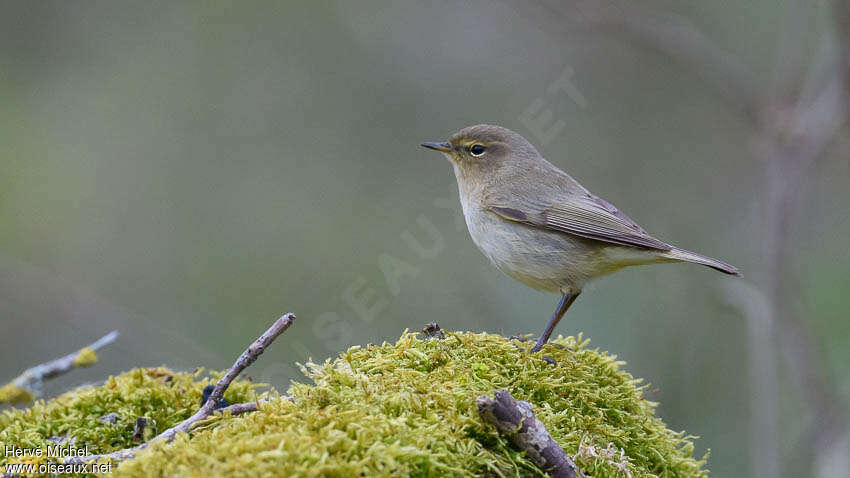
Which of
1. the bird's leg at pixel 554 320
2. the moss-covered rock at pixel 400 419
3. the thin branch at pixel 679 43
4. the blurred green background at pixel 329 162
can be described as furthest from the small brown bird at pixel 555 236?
the blurred green background at pixel 329 162

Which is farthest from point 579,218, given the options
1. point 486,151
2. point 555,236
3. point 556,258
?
point 486,151

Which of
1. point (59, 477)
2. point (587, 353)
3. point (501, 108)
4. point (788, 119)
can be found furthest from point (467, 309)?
point (59, 477)

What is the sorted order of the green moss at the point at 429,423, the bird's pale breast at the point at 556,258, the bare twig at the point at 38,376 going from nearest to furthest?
the green moss at the point at 429,423 → the bare twig at the point at 38,376 → the bird's pale breast at the point at 556,258

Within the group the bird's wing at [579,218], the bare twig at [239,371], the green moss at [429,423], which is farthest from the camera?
the bird's wing at [579,218]

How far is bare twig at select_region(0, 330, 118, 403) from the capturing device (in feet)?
11.2

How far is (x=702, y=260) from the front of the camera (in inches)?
160

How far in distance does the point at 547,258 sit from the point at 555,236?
163 mm

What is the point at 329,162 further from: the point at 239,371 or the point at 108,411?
the point at 239,371

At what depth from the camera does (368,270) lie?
9469 mm

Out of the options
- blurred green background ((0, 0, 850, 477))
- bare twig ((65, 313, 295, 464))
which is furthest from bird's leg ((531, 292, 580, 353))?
blurred green background ((0, 0, 850, 477))

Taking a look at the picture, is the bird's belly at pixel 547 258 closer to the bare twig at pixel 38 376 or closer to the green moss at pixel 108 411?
the green moss at pixel 108 411

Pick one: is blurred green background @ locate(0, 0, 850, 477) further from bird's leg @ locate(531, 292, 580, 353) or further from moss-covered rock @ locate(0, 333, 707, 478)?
moss-covered rock @ locate(0, 333, 707, 478)

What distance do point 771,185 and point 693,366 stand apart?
7.92 ft

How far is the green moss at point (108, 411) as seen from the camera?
290 cm
